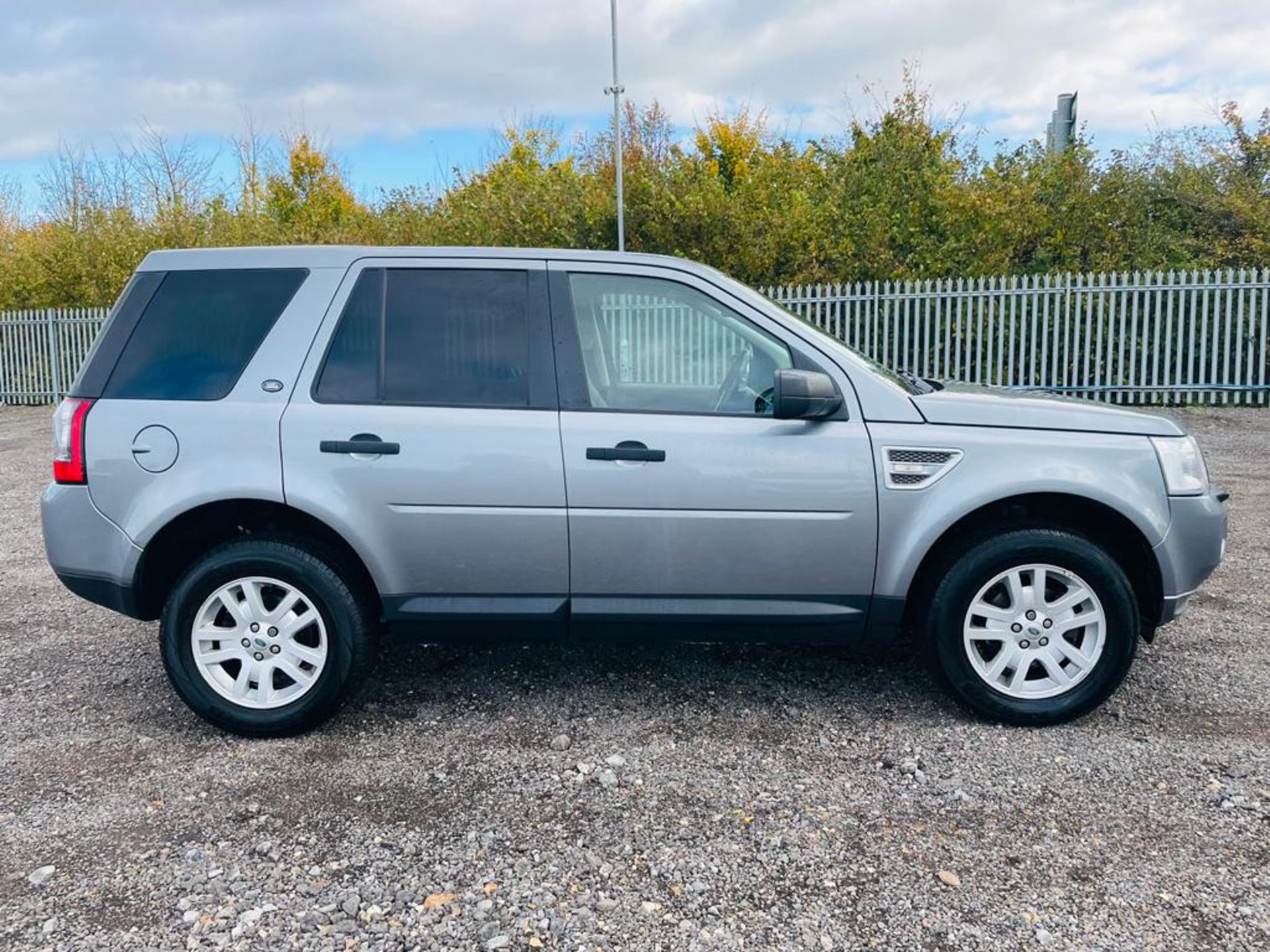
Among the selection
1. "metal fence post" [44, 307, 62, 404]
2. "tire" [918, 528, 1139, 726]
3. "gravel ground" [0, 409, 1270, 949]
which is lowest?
"gravel ground" [0, 409, 1270, 949]

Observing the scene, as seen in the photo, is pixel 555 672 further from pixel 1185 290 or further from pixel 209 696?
pixel 1185 290

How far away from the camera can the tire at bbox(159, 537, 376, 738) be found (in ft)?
12.3

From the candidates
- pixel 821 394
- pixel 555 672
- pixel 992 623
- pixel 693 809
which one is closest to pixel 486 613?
pixel 555 672

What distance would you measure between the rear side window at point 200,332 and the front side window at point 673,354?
3.84ft

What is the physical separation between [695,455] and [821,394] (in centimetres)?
50

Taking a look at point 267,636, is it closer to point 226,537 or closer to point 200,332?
point 226,537

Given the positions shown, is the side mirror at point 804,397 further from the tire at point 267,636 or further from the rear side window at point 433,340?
the tire at point 267,636

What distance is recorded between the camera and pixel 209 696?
3.80 meters

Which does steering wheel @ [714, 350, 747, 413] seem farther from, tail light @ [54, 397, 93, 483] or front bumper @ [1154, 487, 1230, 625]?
tail light @ [54, 397, 93, 483]

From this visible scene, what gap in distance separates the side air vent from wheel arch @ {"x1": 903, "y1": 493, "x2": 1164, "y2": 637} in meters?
0.20

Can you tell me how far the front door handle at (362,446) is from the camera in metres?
3.67

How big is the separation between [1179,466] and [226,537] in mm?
3670

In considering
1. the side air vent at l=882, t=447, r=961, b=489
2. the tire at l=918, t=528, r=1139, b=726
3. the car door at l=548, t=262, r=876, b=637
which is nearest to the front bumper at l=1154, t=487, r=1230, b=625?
the tire at l=918, t=528, r=1139, b=726

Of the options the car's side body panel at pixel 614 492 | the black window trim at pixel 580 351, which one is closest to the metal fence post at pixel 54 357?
the car's side body panel at pixel 614 492
